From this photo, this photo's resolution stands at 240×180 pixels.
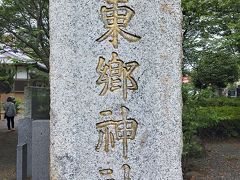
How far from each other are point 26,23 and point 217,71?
8636 mm

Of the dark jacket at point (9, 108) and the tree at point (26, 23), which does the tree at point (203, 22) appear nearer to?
the tree at point (26, 23)

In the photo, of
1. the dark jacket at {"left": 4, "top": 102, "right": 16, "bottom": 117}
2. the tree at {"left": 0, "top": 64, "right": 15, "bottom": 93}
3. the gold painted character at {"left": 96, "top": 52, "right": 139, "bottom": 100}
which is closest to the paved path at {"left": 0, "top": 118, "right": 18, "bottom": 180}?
the dark jacket at {"left": 4, "top": 102, "right": 16, "bottom": 117}

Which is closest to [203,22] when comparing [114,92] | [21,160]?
[21,160]

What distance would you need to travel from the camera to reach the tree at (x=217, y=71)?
14695 mm

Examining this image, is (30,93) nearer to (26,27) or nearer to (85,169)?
(26,27)

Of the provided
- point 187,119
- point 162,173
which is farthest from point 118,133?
point 187,119

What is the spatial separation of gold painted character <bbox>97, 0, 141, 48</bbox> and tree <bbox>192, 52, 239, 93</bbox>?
11329mm

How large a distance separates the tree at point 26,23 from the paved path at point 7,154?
8.74 feet

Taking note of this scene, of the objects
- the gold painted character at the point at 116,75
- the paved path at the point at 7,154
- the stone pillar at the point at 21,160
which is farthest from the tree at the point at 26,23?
the gold painted character at the point at 116,75

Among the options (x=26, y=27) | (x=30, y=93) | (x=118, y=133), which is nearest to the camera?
(x=118, y=133)

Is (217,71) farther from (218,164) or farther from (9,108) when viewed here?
(9,108)

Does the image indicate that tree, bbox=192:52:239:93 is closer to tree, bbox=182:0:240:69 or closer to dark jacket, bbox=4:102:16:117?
tree, bbox=182:0:240:69

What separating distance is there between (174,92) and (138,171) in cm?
72

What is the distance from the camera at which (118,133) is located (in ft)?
10.6
